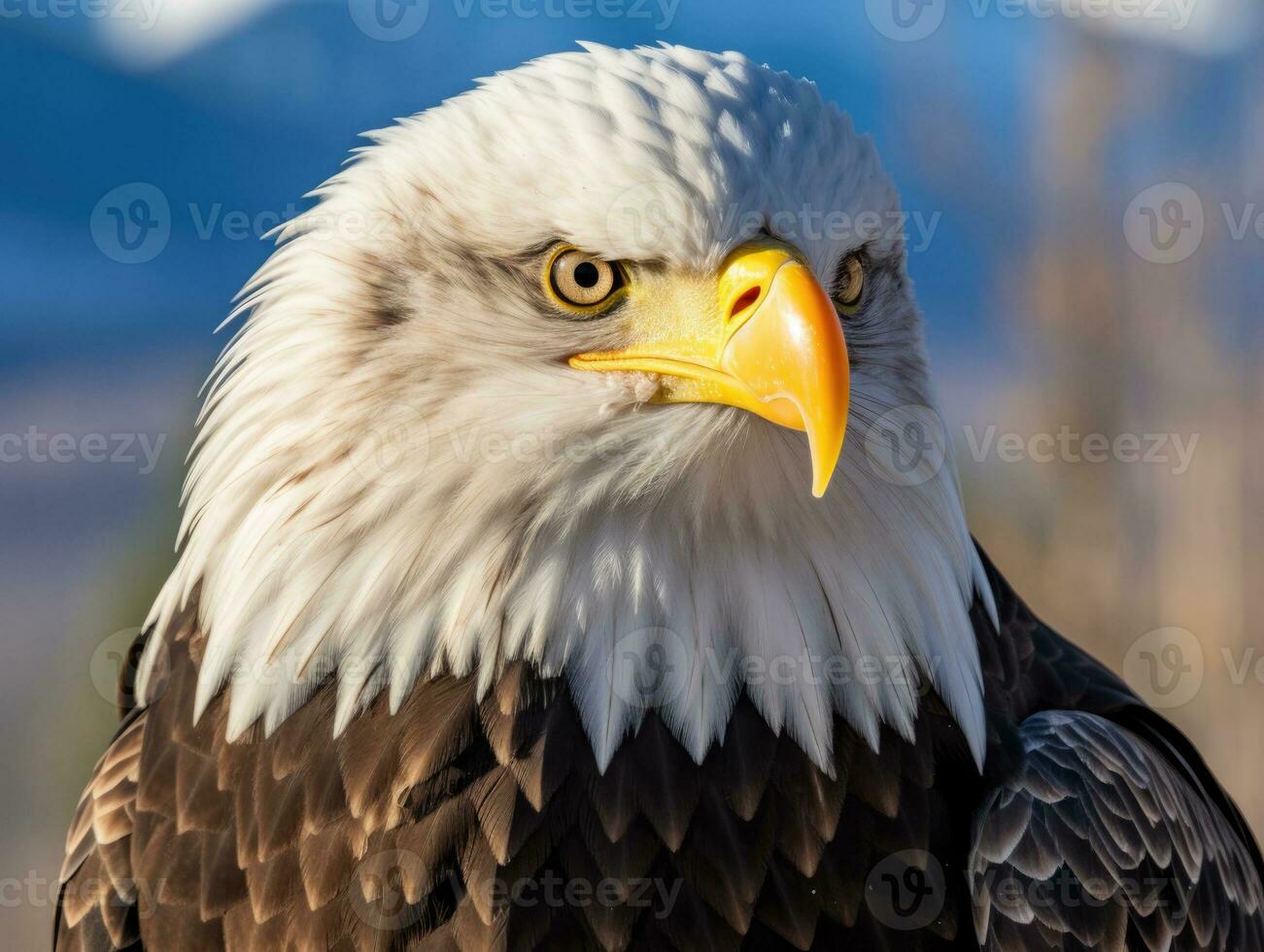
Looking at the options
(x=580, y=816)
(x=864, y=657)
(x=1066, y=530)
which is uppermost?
(x=864, y=657)

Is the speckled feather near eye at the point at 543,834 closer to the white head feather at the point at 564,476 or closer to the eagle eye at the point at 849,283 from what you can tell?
the white head feather at the point at 564,476

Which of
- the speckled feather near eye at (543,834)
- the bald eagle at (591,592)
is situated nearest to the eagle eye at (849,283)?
the bald eagle at (591,592)

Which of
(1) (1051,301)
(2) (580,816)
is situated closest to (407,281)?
(2) (580,816)

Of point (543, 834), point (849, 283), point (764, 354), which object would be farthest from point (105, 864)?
point (849, 283)

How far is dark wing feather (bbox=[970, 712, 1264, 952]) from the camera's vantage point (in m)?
2.22

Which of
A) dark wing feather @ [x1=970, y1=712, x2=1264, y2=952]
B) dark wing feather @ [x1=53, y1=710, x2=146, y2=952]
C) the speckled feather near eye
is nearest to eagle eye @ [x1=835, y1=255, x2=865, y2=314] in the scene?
the speckled feather near eye

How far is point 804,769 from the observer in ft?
7.07

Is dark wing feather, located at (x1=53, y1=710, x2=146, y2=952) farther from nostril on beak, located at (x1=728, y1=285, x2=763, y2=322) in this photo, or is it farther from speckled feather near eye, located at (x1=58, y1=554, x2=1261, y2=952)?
nostril on beak, located at (x1=728, y1=285, x2=763, y2=322)

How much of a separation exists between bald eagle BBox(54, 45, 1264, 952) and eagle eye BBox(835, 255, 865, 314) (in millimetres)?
11

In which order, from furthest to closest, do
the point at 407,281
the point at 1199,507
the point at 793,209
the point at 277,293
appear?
1. the point at 1199,507
2. the point at 277,293
3. the point at 407,281
4. the point at 793,209

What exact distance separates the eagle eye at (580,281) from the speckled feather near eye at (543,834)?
663 mm

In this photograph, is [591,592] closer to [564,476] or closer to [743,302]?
[564,476]

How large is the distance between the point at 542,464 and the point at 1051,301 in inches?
297

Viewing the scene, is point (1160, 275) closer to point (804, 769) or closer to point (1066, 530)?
point (1066, 530)
